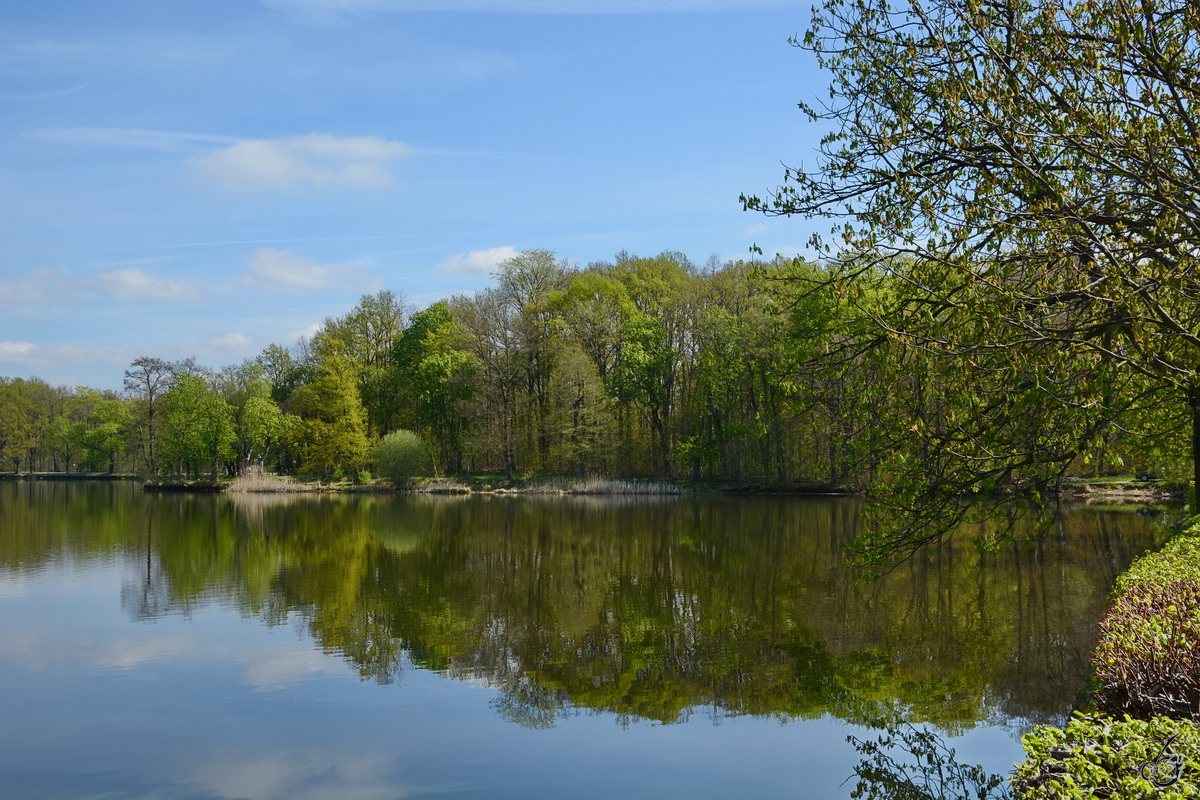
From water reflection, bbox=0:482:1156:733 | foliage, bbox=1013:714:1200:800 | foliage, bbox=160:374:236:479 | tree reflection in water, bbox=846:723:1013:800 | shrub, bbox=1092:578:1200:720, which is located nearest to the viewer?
foliage, bbox=1013:714:1200:800

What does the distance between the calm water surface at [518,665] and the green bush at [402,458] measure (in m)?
29.7

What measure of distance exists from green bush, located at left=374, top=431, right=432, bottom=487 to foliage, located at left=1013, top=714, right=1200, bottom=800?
2103 inches

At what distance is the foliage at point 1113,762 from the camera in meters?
4.07

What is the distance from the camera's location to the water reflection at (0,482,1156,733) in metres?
11.6

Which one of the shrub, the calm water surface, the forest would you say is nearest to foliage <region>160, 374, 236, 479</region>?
the forest

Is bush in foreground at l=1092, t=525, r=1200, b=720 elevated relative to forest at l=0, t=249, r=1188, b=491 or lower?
lower

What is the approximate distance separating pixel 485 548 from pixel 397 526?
8.44 metres

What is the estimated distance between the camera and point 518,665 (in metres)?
13.3

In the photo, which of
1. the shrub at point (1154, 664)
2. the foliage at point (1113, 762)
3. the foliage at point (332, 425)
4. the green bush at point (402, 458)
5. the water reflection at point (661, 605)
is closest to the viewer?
the foliage at point (1113, 762)

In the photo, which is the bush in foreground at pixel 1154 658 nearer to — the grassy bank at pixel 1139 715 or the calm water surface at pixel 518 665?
the grassy bank at pixel 1139 715

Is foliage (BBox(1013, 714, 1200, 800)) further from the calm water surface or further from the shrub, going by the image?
the calm water surface

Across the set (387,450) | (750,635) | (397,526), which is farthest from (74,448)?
(750,635)

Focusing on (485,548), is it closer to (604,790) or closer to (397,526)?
(397,526)

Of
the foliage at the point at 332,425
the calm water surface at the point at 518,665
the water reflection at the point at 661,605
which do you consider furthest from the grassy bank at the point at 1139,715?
the foliage at the point at 332,425
